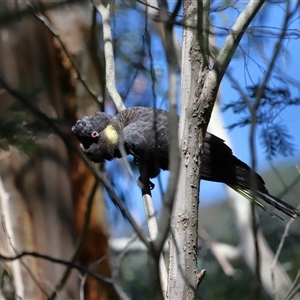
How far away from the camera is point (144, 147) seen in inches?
96.3

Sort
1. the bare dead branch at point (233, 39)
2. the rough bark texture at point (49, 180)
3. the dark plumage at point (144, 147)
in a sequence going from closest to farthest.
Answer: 1. the bare dead branch at point (233, 39)
2. the dark plumage at point (144, 147)
3. the rough bark texture at point (49, 180)

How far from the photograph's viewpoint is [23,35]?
3676mm

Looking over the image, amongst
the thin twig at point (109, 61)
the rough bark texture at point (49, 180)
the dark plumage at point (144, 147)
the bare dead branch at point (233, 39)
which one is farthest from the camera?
the rough bark texture at point (49, 180)

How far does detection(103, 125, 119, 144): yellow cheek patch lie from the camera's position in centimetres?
252

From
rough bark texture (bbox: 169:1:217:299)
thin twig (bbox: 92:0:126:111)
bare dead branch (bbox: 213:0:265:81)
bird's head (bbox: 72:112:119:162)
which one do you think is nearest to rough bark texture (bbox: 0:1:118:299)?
bird's head (bbox: 72:112:119:162)

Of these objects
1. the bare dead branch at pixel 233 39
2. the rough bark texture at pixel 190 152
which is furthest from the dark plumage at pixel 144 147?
the bare dead branch at pixel 233 39

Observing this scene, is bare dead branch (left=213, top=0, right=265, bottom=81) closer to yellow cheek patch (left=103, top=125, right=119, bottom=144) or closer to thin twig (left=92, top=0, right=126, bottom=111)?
thin twig (left=92, top=0, right=126, bottom=111)

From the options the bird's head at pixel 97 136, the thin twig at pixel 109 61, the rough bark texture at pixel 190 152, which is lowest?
the rough bark texture at pixel 190 152

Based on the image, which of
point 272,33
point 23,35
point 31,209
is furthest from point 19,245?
point 272,33

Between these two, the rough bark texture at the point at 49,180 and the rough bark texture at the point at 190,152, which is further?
the rough bark texture at the point at 49,180

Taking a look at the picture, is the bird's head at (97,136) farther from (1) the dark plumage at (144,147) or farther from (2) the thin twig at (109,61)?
(2) the thin twig at (109,61)

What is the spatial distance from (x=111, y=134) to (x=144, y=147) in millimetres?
190

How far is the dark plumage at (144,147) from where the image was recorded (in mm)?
2434

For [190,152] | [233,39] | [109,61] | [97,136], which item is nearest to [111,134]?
[97,136]
